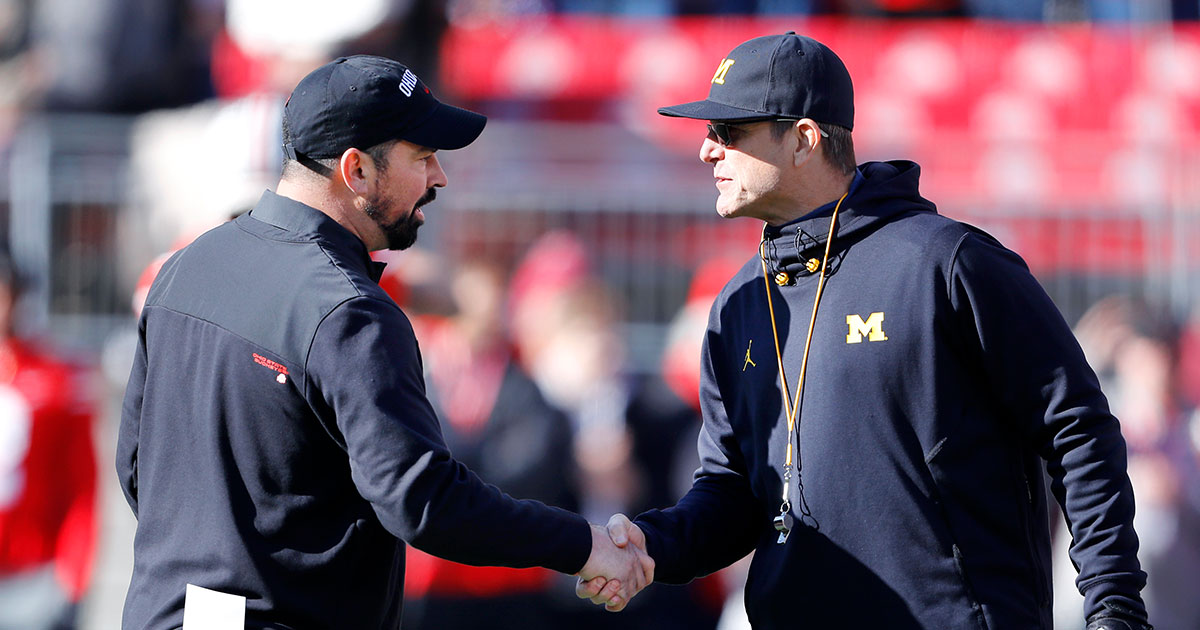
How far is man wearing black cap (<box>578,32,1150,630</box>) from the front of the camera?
3236mm

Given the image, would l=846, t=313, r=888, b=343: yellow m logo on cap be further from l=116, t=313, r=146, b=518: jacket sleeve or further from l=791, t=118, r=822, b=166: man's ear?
l=116, t=313, r=146, b=518: jacket sleeve

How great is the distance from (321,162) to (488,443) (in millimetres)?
4001

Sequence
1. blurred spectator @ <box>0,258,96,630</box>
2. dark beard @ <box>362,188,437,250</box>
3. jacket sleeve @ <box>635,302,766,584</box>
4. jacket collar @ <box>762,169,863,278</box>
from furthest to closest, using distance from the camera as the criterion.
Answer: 1. blurred spectator @ <box>0,258,96,630</box>
2. jacket sleeve @ <box>635,302,766,584</box>
3. jacket collar @ <box>762,169,863,278</box>
4. dark beard @ <box>362,188,437,250</box>

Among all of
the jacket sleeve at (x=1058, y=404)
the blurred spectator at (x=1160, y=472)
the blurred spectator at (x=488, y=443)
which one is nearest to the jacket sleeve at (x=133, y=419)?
the jacket sleeve at (x=1058, y=404)

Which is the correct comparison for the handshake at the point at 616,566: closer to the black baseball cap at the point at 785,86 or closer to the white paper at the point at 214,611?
the white paper at the point at 214,611

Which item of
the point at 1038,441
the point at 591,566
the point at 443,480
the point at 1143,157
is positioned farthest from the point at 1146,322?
the point at 443,480

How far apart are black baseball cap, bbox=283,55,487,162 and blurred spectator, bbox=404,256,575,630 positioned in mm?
3762

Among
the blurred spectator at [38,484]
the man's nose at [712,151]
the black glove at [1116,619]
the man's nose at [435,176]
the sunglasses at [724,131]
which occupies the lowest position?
the blurred spectator at [38,484]

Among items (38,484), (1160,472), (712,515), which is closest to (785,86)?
(712,515)

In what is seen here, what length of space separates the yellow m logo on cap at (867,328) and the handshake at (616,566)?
0.81m

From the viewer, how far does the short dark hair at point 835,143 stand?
11.9 feet

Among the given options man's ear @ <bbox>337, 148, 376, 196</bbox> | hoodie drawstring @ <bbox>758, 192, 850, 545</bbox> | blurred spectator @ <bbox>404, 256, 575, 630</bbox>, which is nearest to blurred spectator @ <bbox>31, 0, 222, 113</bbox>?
blurred spectator @ <bbox>404, 256, 575, 630</bbox>

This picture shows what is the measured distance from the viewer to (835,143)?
3646mm

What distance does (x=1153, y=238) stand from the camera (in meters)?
8.38
